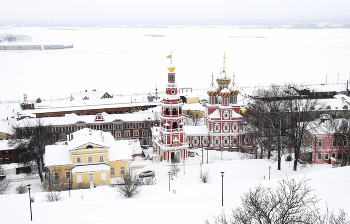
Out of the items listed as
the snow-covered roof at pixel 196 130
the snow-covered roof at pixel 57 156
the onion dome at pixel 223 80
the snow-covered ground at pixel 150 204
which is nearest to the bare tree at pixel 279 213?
the snow-covered ground at pixel 150 204

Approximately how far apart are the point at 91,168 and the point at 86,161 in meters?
1.06

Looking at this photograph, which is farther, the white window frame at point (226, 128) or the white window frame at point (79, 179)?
the white window frame at point (226, 128)

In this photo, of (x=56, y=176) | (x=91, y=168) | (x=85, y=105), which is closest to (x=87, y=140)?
(x=91, y=168)

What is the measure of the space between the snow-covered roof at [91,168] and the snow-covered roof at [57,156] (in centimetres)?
108

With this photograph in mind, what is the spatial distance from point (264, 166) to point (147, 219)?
17.2 m

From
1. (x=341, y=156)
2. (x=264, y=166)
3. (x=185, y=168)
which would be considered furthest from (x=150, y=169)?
(x=341, y=156)

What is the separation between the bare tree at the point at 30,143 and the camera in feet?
114

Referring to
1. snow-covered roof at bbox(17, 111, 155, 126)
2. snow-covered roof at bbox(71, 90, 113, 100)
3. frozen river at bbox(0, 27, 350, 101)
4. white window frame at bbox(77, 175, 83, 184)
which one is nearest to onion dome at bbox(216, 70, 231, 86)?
snow-covered roof at bbox(17, 111, 155, 126)

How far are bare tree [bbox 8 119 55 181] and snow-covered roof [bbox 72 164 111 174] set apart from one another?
3.99 meters

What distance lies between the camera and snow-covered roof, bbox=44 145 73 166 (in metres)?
32.0

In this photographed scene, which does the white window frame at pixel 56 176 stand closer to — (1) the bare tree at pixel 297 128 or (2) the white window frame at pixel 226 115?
(1) the bare tree at pixel 297 128

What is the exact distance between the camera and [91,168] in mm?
31875

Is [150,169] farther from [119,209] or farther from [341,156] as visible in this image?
[341,156]

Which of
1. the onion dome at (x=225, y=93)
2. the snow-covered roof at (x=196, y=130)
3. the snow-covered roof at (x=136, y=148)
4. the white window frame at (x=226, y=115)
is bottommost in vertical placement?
the snow-covered roof at (x=136, y=148)
